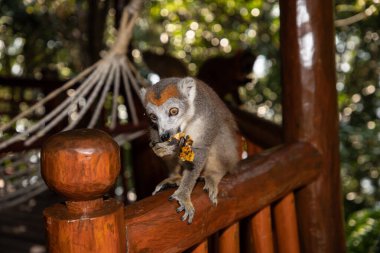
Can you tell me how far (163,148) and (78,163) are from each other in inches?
24.1

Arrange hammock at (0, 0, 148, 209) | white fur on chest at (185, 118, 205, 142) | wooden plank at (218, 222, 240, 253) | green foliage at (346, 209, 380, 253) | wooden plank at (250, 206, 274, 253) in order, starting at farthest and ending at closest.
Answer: green foliage at (346, 209, 380, 253), hammock at (0, 0, 148, 209), white fur on chest at (185, 118, 205, 142), wooden plank at (250, 206, 274, 253), wooden plank at (218, 222, 240, 253)

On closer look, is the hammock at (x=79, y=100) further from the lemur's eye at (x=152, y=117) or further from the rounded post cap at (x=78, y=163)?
the rounded post cap at (x=78, y=163)

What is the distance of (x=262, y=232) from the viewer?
1.21 metres

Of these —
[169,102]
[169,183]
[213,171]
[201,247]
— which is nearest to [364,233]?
[213,171]

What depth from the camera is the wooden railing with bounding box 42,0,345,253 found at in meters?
0.63

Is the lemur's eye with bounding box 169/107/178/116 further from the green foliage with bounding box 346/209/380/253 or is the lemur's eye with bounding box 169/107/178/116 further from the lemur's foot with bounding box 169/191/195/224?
the green foliage with bounding box 346/209/380/253

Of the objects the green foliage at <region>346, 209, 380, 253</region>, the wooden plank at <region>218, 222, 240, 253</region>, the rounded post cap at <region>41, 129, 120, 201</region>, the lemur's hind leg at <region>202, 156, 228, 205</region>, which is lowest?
the green foliage at <region>346, 209, 380, 253</region>

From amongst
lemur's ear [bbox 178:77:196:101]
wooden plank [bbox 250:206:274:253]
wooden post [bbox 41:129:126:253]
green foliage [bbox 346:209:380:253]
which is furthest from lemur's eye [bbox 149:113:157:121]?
green foliage [bbox 346:209:380:253]

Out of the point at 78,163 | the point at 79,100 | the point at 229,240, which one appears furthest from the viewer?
the point at 79,100

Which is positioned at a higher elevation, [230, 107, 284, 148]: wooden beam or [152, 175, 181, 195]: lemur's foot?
[230, 107, 284, 148]: wooden beam

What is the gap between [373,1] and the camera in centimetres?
250

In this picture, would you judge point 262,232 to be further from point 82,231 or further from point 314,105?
point 82,231

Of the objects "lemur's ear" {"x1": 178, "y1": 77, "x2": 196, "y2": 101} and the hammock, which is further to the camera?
the hammock

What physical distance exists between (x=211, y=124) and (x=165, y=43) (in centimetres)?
405
